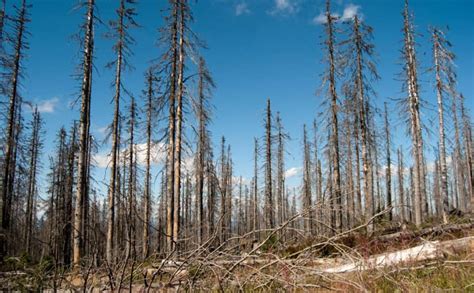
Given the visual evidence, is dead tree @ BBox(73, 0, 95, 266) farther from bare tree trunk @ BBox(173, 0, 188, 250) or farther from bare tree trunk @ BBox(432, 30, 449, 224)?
bare tree trunk @ BBox(432, 30, 449, 224)

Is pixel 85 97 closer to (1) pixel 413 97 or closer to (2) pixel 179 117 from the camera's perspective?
(2) pixel 179 117

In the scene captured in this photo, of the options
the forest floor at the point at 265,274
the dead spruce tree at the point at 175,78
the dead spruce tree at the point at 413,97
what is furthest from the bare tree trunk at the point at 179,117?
the dead spruce tree at the point at 413,97

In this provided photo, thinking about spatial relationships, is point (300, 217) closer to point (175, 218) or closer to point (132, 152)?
point (175, 218)

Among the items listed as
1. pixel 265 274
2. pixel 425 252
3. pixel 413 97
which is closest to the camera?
pixel 265 274

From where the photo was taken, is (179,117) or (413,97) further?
(413,97)

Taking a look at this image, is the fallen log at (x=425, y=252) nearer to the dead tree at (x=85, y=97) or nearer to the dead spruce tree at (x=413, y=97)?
the dead tree at (x=85, y=97)

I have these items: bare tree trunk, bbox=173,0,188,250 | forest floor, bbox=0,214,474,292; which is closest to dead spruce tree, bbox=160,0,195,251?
bare tree trunk, bbox=173,0,188,250

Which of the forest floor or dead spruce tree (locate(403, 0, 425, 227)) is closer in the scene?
the forest floor

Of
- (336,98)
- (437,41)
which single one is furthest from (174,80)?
(437,41)

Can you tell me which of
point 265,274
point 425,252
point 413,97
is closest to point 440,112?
point 413,97

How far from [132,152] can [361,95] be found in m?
18.4

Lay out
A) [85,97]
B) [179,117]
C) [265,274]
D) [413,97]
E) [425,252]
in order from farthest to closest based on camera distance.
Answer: [413,97]
[179,117]
[85,97]
[425,252]
[265,274]

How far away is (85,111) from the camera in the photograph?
13.7 meters

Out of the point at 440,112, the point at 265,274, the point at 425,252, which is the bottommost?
the point at 425,252
